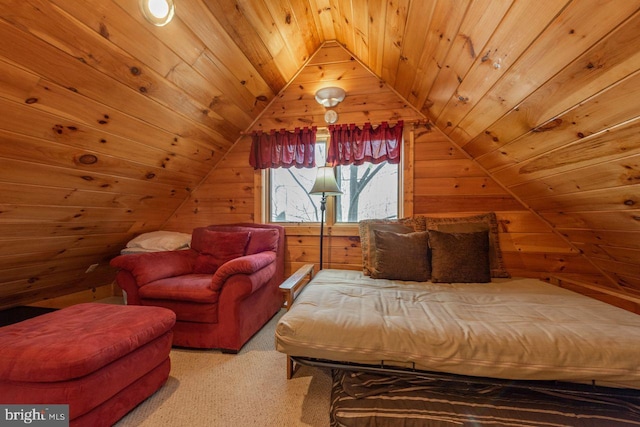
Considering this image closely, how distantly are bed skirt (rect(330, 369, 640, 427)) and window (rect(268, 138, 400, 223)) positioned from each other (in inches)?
65.5

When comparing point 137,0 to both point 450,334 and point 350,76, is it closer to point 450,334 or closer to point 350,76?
point 350,76

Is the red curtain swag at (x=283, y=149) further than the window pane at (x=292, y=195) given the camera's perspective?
No

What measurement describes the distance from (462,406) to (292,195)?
230 centimetres

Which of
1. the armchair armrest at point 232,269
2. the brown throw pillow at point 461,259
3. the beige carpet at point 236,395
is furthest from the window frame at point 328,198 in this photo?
the beige carpet at point 236,395

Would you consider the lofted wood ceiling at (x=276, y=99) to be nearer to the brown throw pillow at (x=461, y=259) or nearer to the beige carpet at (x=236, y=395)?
the brown throw pillow at (x=461, y=259)

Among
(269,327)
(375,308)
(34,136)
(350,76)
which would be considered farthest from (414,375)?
(350,76)

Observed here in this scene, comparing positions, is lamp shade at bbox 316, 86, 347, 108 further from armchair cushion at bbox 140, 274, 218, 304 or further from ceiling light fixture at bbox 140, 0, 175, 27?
armchair cushion at bbox 140, 274, 218, 304

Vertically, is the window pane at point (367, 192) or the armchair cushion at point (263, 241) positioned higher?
the window pane at point (367, 192)

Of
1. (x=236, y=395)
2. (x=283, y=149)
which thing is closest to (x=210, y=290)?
(x=236, y=395)

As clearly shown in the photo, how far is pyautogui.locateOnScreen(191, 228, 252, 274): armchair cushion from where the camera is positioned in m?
2.37

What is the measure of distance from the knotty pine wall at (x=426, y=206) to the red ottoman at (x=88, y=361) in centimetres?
151

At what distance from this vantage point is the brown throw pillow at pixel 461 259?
6.67 ft

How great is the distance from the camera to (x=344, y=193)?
281cm
